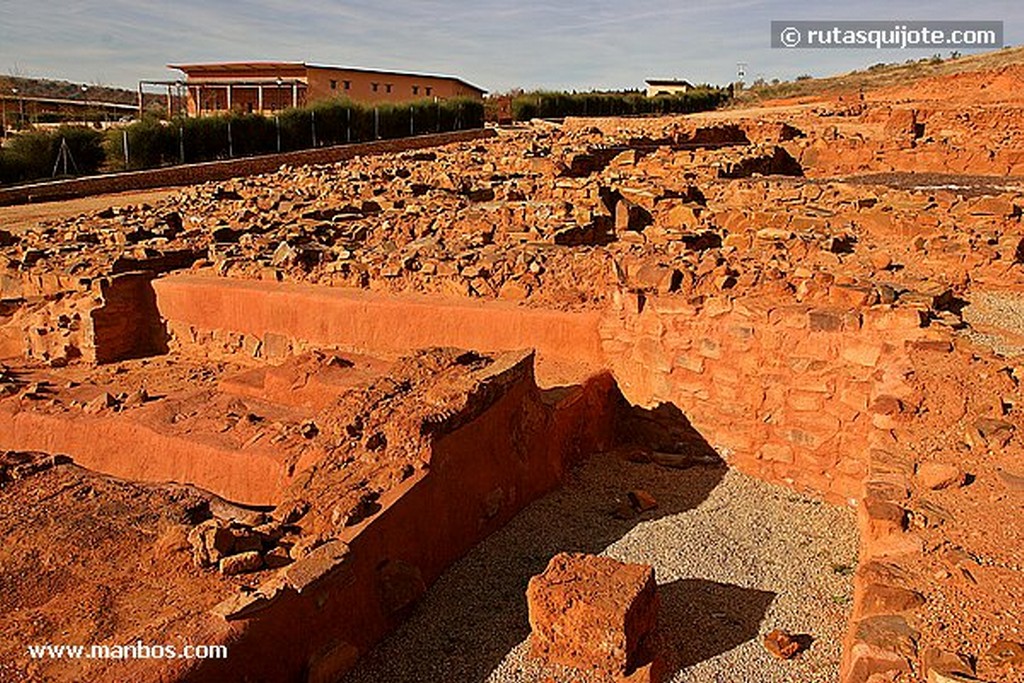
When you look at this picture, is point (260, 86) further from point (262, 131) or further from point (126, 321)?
point (126, 321)

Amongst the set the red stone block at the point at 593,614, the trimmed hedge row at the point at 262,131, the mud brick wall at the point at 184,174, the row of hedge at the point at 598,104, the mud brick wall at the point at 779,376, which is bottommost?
the red stone block at the point at 593,614

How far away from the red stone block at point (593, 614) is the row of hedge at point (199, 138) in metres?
25.2

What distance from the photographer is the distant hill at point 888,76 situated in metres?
36.9

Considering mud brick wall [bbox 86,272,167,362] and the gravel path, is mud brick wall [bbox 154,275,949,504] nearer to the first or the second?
the gravel path

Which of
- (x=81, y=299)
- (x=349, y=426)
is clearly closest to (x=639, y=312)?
(x=349, y=426)

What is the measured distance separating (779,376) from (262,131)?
27346 millimetres

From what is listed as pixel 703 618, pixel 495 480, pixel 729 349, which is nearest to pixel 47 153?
pixel 495 480

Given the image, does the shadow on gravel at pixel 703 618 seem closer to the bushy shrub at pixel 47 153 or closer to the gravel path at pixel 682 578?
the gravel path at pixel 682 578

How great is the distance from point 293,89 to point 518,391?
35.2 m

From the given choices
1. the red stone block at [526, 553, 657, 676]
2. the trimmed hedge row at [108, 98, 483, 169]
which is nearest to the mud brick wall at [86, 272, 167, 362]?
the red stone block at [526, 553, 657, 676]

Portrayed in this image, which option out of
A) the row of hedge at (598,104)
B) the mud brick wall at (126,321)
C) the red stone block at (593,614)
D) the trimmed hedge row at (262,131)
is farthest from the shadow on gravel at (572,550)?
the row of hedge at (598,104)

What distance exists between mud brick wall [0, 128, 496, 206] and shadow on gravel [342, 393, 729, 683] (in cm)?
2080

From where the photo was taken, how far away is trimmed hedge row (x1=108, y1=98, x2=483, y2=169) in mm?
26672

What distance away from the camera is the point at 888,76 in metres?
43.3
